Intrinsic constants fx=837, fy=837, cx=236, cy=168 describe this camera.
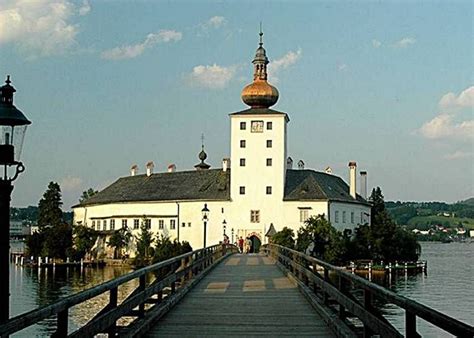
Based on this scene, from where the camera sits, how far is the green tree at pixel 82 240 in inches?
3733

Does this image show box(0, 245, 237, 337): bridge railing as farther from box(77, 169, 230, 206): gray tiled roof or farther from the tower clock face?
box(77, 169, 230, 206): gray tiled roof

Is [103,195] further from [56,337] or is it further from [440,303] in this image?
[56,337]

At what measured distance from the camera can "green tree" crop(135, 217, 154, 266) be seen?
288ft

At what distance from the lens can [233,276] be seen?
82.7 feet

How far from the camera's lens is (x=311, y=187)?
87.2 meters

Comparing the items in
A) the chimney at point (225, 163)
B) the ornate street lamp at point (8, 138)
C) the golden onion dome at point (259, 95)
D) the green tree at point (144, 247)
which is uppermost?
the golden onion dome at point (259, 95)

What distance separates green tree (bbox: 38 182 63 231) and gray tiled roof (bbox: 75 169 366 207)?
5095mm

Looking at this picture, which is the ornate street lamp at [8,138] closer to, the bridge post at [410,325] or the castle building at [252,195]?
the bridge post at [410,325]

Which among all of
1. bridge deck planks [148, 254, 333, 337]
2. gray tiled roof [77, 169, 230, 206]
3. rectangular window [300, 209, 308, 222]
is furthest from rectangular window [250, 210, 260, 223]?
bridge deck planks [148, 254, 333, 337]

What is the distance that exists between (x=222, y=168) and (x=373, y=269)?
20824 mm

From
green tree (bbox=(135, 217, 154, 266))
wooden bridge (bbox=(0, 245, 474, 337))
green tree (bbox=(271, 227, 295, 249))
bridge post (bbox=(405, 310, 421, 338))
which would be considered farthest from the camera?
green tree (bbox=(135, 217, 154, 266))

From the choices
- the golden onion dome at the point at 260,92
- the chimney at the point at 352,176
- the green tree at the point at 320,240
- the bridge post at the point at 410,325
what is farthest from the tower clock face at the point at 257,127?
the bridge post at the point at 410,325

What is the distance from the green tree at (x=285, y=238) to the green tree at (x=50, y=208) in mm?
35681

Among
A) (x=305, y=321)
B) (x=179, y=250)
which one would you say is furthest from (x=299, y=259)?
(x=179, y=250)
